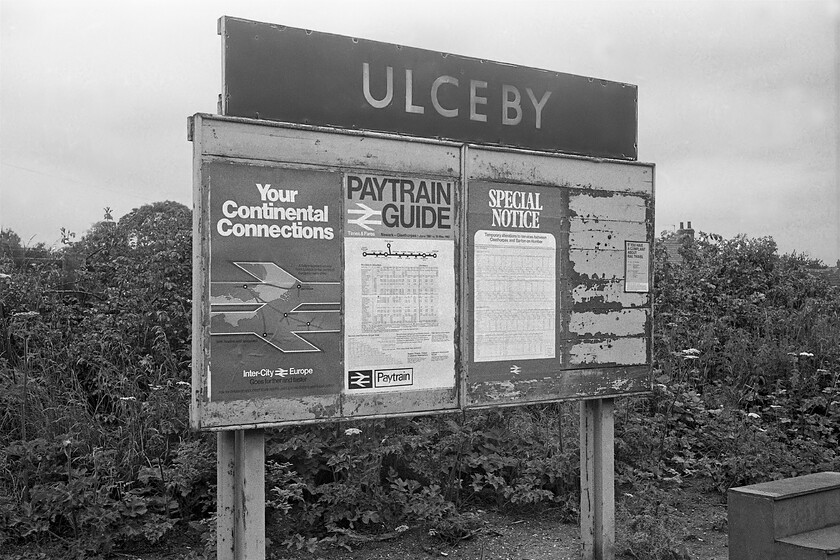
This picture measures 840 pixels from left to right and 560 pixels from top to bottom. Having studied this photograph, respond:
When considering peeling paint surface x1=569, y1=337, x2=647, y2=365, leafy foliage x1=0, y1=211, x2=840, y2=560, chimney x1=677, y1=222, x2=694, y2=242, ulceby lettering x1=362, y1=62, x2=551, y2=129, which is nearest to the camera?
ulceby lettering x1=362, y1=62, x2=551, y2=129

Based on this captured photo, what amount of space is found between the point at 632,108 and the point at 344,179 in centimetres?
245

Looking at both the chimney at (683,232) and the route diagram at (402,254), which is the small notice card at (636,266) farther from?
the chimney at (683,232)

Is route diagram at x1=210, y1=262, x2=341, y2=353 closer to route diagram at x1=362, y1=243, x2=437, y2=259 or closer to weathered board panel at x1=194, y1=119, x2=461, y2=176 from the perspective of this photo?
route diagram at x1=362, y1=243, x2=437, y2=259

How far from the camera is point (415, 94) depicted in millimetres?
4461

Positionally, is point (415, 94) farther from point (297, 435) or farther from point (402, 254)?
point (297, 435)

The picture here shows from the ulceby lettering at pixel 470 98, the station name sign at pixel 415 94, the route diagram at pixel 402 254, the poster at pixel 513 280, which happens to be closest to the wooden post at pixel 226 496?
the route diagram at pixel 402 254

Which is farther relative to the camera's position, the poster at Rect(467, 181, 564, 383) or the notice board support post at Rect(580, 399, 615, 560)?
the notice board support post at Rect(580, 399, 615, 560)

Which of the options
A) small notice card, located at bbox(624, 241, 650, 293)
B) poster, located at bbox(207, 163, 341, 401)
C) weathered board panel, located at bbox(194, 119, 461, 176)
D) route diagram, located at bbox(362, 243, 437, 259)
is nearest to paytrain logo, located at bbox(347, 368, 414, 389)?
poster, located at bbox(207, 163, 341, 401)

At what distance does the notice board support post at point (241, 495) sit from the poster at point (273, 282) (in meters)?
0.35

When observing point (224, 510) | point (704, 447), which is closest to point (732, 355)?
point (704, 447)

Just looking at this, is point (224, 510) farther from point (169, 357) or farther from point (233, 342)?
point (169, 357)

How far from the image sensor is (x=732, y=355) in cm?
956

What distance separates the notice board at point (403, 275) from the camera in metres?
3.74

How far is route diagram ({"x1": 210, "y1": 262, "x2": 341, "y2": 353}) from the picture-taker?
3.71 meters
